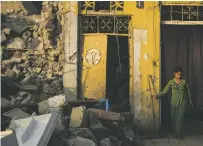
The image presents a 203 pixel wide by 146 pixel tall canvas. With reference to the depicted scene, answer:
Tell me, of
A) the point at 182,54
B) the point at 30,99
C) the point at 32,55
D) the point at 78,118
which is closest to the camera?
the point at 78,118

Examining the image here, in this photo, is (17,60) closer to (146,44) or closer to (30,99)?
(30,99)

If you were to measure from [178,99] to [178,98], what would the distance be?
0.02 meters

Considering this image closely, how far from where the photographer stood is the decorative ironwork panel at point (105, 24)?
930 centimetres

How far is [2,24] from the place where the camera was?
1255 centimetres

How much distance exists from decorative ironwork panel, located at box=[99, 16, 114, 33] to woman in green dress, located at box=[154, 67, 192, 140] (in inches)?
79.6

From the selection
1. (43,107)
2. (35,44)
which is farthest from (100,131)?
(35,44)

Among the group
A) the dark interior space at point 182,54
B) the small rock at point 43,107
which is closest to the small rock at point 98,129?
the small rock at point 43,107

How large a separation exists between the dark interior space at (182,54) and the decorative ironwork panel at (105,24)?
154 centimetres

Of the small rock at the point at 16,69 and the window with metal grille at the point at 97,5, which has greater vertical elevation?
the window with metal grille at the point at 97,5

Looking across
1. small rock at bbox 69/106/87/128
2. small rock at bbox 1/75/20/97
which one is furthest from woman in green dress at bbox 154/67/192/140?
small rock at bbox 1/75/20/97

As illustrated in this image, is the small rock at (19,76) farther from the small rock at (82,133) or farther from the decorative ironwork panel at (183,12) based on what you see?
the decorative ironwork panel at (183,12)

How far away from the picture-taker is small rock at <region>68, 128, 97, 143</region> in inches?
268

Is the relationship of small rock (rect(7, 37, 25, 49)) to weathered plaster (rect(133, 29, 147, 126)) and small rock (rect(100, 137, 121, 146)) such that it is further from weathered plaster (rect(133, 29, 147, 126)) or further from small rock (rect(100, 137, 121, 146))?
small rock (rect(100, 137, 121, 146))

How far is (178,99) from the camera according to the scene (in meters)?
8.57
